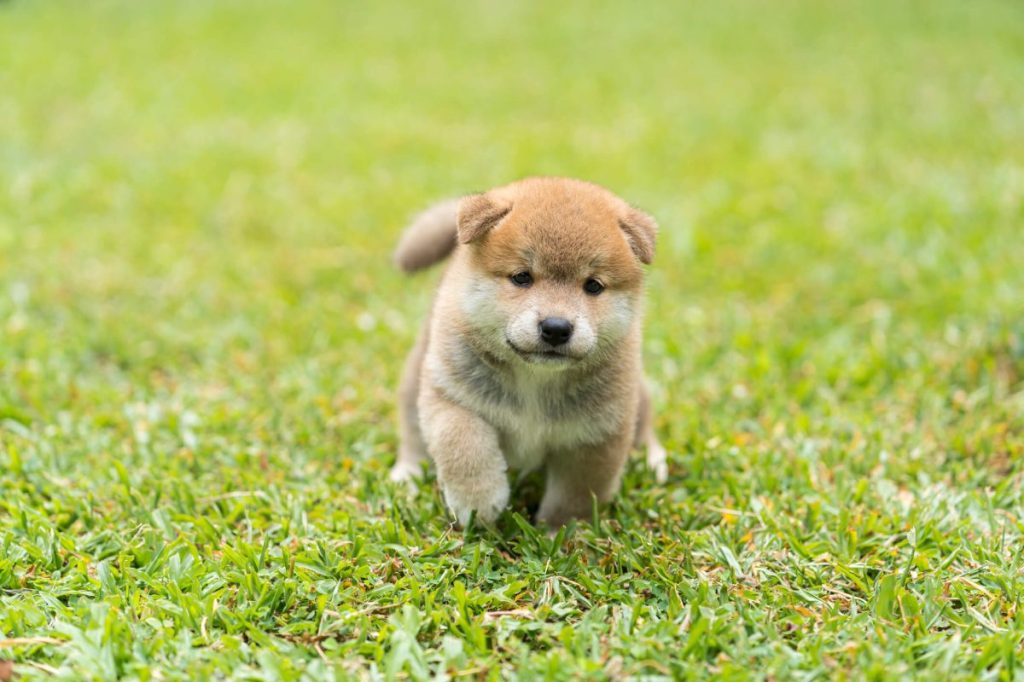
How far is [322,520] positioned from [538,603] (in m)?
1.00

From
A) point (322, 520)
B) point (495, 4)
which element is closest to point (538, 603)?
point (322, 520)

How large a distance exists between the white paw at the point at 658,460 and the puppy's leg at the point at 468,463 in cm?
95

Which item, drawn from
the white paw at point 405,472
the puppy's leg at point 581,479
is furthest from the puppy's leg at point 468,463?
the white paw at point 405,472

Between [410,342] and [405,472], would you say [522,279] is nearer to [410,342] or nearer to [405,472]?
[405,472]

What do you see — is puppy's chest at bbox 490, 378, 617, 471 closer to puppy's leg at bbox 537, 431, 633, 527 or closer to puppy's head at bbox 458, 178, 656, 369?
puppy's leg at bbox 537, 431, 633, 527

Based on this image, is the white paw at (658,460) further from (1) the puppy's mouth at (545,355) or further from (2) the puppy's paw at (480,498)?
(1) the puppy's mouth at (545,355)

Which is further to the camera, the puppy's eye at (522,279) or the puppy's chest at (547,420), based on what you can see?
the puppy's chest at (547,420)

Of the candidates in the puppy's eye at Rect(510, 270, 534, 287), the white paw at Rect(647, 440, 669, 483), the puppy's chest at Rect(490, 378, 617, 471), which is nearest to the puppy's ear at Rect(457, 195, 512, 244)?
the puppy's eye at Rect(510, 270, 534, 287)

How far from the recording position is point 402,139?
1020cm

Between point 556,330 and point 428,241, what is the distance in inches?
51.3

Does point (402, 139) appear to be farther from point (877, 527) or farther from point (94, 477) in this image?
point (877, 527)

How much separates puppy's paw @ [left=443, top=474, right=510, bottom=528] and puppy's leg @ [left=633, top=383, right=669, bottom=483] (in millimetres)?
932

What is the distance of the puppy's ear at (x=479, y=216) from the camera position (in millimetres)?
3604

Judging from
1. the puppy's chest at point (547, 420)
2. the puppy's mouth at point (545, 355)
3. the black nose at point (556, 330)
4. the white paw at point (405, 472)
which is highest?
the black nose at point (556, 330)
